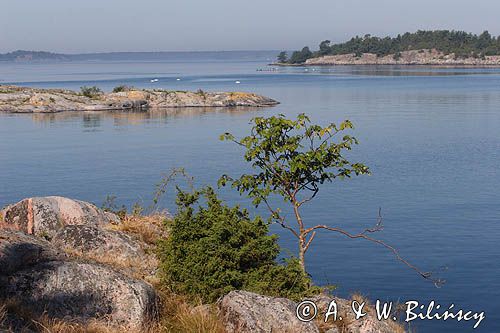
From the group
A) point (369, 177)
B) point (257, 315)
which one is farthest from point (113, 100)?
point (257, 315)

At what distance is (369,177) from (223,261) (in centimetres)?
3460

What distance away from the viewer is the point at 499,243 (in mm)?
32031

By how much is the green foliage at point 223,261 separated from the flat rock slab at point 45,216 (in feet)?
14.0

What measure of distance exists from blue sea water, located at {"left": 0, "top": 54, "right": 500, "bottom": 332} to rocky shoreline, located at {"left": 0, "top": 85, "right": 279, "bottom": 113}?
687 centimetres

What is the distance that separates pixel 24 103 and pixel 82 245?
340 feet

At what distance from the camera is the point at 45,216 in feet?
62.6

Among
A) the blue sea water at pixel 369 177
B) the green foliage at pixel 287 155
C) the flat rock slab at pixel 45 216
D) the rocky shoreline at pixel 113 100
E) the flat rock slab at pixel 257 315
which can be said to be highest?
the green foliage at pixel 287 155

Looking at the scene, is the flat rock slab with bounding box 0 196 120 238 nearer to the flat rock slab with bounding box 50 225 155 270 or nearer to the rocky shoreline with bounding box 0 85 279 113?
the flat rock slab with bounding box 50 225 155 270

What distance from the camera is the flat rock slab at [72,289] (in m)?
12.7

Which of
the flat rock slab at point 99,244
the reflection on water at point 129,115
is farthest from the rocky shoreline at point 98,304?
the reflection on water at point 129,115

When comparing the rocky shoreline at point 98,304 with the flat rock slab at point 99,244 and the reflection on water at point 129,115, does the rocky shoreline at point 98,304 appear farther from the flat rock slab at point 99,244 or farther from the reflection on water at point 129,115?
the reflection on water at point 129,115

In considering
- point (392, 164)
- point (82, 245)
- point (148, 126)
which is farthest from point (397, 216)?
point (148, 126)

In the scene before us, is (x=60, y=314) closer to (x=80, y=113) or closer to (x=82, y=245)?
(x=82, y=245)

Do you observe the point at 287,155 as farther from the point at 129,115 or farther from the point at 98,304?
the point at 129,115
